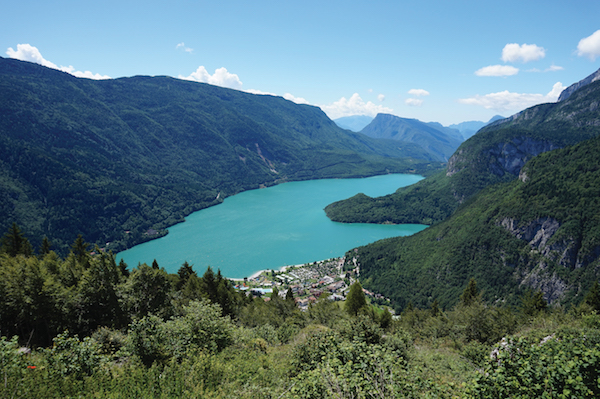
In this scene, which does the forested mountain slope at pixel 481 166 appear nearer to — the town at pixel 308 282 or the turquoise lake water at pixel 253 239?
the turquoise lake water at pixel 253 239

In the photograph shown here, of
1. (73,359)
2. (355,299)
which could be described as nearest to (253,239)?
(355,299)

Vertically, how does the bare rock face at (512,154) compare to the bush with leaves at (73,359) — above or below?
above

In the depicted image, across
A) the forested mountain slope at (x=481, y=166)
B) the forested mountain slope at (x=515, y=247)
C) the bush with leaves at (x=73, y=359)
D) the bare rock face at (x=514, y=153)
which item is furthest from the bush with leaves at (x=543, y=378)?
the bare rock face at (x=514, y=153)

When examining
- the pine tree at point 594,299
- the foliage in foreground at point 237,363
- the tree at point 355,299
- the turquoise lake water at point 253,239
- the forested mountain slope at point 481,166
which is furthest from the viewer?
the forested mountain slope at point 481,166

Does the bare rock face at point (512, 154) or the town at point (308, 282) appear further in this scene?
the bare rock face at point (512, 154)

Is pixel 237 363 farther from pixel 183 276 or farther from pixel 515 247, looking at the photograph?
pixel 515 247

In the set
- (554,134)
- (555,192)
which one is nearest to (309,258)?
(555,192)

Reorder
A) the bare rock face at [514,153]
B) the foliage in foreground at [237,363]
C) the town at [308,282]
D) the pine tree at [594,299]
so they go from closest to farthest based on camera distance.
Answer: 1. the foliage in foreground at [237,363]
2. the pine tree at [594,299]
3. the town at [308,282]
4. the bare rock face at [514,153]
